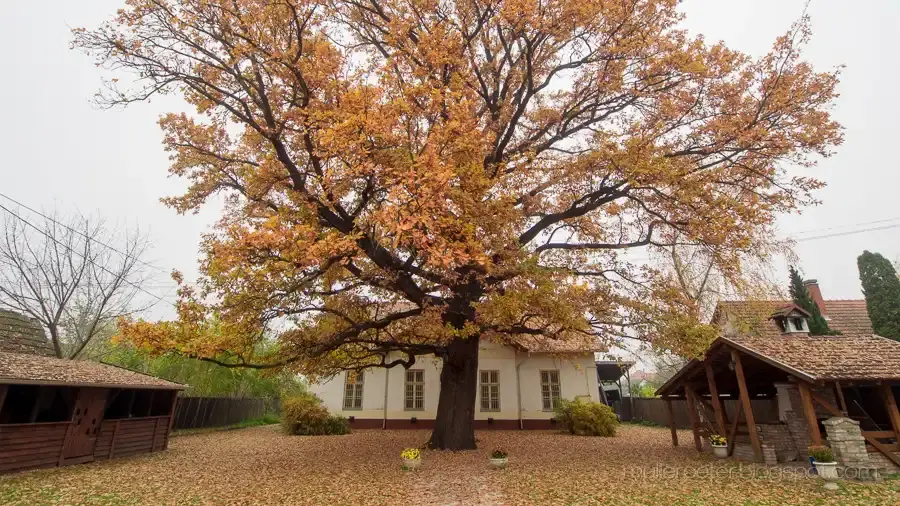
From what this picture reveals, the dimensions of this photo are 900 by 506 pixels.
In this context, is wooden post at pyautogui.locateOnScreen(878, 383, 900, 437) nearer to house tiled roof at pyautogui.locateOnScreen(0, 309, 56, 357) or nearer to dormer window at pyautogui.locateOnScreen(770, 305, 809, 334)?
dormer window at pyautogui.locateOnScreen(770, 305, 809, 334)

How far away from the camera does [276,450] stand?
1344 cm

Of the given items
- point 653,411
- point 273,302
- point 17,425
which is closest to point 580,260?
point 273,302

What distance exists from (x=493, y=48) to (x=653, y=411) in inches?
776

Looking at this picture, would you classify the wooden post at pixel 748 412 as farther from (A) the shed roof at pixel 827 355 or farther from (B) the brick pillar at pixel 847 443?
(B) the brick pillar at pixel 847 443

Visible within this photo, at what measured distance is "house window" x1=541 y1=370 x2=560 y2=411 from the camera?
19.6 metres

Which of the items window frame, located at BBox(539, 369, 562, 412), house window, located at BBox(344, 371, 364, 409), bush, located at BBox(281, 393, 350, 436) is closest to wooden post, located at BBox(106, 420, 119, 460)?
bush, located at BBox(281, 393, 350, 436)

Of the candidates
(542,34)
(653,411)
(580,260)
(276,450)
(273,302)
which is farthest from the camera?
(653,411)

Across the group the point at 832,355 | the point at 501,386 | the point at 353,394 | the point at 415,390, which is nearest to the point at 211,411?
the point at 353,394

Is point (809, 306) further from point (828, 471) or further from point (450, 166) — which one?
point (450, 166)

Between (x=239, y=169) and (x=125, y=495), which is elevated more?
(x=239, y=169)

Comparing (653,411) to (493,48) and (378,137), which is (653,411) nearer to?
(493,48)

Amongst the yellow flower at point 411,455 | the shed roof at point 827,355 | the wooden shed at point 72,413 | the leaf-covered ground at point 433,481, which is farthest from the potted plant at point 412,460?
the wooden shed at point 72,413

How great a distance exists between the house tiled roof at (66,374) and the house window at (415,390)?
9745 mm

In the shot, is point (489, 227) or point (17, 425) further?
point (17, 425)
